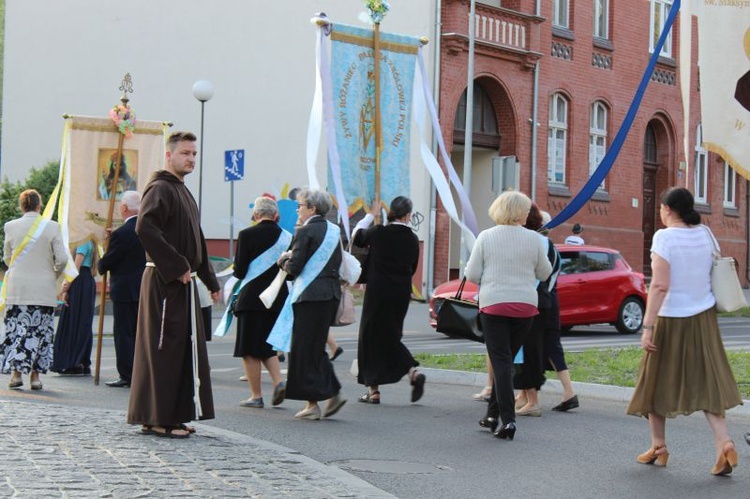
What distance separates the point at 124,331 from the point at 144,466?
18.5ft

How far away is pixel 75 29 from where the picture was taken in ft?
106

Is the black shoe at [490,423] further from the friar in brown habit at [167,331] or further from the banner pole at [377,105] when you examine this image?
the banner pole at [377,105]

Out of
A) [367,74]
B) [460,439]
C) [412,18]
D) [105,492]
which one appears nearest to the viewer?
[105,492]

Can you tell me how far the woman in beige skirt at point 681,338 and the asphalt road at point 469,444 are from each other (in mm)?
427

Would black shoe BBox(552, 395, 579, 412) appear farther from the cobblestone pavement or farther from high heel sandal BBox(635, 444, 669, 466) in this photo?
the cobblestone pavement

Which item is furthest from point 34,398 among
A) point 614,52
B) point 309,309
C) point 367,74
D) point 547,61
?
point 614,52

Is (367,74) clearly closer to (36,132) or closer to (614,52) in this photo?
(36,132)

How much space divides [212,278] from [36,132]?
24493mm

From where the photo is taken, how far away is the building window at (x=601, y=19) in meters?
37.2

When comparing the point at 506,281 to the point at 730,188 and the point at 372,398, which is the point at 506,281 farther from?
the point at 730,188

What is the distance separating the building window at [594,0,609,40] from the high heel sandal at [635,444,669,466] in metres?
30.0

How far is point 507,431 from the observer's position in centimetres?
950

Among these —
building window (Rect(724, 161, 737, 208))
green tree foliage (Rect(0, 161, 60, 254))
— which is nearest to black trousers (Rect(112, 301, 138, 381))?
green tree foliage (Rect(0, 161, 60, 254))

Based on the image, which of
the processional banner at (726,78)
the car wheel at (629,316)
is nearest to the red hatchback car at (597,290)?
the car wheel at (629,316)
